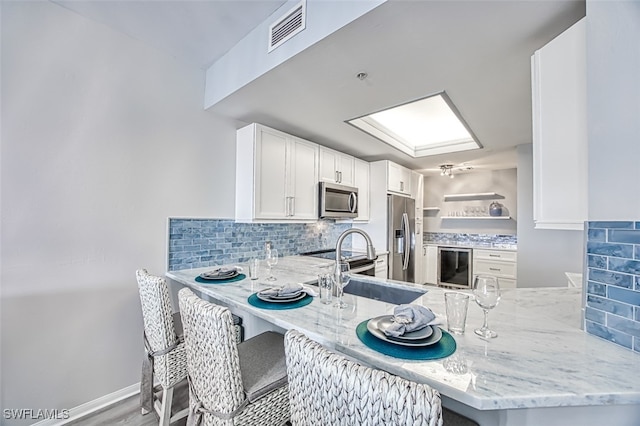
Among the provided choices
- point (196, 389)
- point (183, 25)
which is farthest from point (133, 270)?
point (183, 25)

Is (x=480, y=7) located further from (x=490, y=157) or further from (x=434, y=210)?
(x=434, y=210)

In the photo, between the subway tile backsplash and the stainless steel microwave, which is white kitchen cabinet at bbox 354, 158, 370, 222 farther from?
the subway tile backsplash

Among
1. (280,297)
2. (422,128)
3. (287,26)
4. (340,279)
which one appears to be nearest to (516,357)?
(340,279)

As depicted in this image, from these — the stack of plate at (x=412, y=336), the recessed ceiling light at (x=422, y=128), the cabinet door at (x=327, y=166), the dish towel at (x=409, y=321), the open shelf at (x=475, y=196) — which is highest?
the recessed ceiling light at (x=422, y=128)

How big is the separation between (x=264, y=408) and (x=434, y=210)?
17.7 feet

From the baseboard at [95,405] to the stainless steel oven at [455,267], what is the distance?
4905mm

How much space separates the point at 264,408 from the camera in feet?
3.55

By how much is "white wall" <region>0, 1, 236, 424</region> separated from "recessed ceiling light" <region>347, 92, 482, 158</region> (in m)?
1.80

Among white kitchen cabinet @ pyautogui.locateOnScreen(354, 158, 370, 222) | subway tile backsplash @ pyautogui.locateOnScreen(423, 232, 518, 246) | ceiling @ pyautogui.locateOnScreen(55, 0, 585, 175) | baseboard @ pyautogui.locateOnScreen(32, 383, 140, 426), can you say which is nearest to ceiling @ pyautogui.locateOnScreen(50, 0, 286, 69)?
ceiling @ pyautogui.locateOnScreen(55, 0, 585, 175)

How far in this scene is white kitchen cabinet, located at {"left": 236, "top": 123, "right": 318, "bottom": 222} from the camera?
2.45 meters

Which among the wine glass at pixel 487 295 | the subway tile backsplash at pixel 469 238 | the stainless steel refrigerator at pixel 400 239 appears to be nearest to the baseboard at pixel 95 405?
the wine glass at pixel 487 295

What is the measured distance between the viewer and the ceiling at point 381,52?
1.21 m

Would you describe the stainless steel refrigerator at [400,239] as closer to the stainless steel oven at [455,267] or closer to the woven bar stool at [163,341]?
the stainless steel oven at [455,267]

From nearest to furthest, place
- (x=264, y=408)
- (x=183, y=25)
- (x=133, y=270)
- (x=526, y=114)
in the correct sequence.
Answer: (x=264, y=408) < (x=183, y=25) < (x=133, y=270) < (x=526, y=114)
